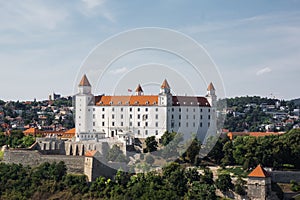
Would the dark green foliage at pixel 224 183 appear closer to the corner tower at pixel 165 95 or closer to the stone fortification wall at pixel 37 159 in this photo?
the stone fortification wall at pixel 37 159

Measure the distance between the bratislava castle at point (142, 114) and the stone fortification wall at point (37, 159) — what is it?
5.75 meters

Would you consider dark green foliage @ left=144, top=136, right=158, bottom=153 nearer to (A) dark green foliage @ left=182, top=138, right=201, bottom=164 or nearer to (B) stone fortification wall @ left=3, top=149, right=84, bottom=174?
(A) dark green foliage @ left=182, top=138, right=201, bottom=164

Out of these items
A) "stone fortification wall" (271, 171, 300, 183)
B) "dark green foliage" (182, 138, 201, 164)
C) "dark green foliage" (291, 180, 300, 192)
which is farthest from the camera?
"dark green foliage" (182, 138, 201, 164)

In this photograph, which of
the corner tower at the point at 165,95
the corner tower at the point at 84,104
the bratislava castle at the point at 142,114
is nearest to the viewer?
the bratislava castle at the point at 142,114

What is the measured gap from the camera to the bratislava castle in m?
41.1

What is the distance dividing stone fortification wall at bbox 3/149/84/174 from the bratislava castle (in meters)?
5.75

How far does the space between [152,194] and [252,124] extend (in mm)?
55211

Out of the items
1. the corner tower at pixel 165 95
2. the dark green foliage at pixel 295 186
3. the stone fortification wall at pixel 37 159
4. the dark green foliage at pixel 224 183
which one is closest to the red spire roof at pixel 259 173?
the dark green foliage at pixel 224 183

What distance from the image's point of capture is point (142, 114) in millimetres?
41719

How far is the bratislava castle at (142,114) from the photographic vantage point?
41125 millimetres

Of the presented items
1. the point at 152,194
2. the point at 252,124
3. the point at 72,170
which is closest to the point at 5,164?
the point at 72,170

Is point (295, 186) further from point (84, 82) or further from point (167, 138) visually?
point (84, 82)

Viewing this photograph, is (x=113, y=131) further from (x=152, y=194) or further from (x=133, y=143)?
(x=152, y=194)

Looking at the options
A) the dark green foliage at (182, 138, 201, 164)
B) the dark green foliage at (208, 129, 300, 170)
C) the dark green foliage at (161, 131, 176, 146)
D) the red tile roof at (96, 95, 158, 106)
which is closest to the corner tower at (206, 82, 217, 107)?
the red tile roof at (96, 95, 158, 106)
